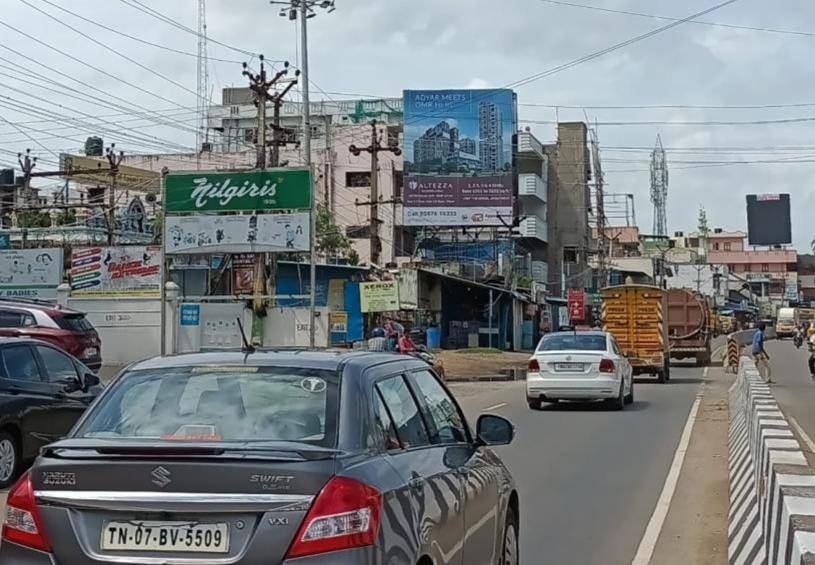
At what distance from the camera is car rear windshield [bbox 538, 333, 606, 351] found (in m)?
21.8

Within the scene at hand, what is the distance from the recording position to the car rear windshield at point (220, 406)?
459cm

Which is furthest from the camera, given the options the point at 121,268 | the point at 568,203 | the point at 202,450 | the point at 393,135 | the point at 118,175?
the point at 568,203

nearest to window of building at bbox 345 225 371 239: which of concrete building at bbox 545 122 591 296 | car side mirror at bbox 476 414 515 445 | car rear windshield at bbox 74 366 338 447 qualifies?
concrete building at bbox 545 122 591 296

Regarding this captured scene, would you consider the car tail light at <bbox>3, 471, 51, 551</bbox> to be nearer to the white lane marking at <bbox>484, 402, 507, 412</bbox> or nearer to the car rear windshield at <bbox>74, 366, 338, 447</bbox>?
the car rear windshield at <bbox>74, 366, 338, 447</bbox>

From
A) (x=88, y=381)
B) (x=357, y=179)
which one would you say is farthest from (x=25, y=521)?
(x=357, y=179)

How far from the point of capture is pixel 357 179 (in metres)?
62.8

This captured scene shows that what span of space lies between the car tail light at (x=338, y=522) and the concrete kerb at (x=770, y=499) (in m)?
1.71

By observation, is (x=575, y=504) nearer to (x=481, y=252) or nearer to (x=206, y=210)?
(x=206, y=210)

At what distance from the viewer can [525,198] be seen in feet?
218

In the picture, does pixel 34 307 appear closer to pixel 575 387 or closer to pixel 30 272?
pixel 575 387

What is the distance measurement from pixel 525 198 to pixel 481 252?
8.70m

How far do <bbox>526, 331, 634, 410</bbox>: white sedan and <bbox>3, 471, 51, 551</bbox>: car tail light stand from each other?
17553 mm

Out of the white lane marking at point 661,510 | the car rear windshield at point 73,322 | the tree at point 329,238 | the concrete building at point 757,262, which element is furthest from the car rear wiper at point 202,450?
the concrete building at point 757,262

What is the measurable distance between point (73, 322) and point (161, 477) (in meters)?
19.9
